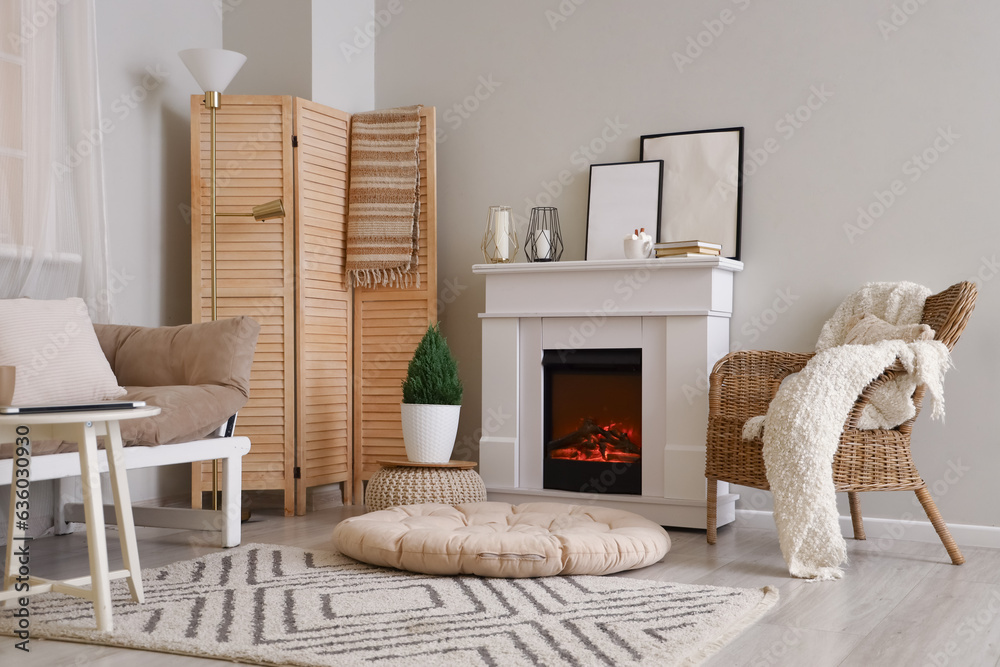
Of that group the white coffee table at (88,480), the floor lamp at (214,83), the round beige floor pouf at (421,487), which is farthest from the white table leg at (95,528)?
the floor lamp at (214,83)

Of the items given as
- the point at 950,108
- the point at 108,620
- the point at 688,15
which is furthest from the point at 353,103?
the point at 108,620

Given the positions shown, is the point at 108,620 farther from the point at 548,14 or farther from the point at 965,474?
the point at 548,14

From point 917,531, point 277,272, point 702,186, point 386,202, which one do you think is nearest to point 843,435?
point 917,531

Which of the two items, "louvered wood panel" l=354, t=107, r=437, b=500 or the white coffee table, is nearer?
the white coffee table

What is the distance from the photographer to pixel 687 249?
3.64m

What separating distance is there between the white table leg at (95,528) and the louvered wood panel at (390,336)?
88.2 inches

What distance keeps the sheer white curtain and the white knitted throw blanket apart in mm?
2558

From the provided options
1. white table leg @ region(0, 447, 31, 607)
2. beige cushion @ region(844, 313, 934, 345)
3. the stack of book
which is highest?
the stack of book

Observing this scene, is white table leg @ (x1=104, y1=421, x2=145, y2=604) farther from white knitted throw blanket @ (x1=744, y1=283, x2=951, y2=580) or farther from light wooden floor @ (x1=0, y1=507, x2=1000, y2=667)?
white knitted throw blanket @ (x1=744, y1=283, x2=951, y2=580)

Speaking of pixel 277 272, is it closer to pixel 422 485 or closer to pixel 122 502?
pixel 422 485

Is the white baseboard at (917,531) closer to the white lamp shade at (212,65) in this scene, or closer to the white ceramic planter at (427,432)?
the white ceramic planter at (427,432)

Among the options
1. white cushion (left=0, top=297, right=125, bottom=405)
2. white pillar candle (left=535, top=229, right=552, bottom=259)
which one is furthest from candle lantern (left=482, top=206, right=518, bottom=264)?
white cushion (left=0, top=297, right=125, bottom=405)

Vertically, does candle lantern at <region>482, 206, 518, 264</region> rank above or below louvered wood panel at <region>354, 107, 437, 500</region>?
above

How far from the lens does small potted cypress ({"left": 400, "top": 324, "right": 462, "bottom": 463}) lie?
3.78 metres
